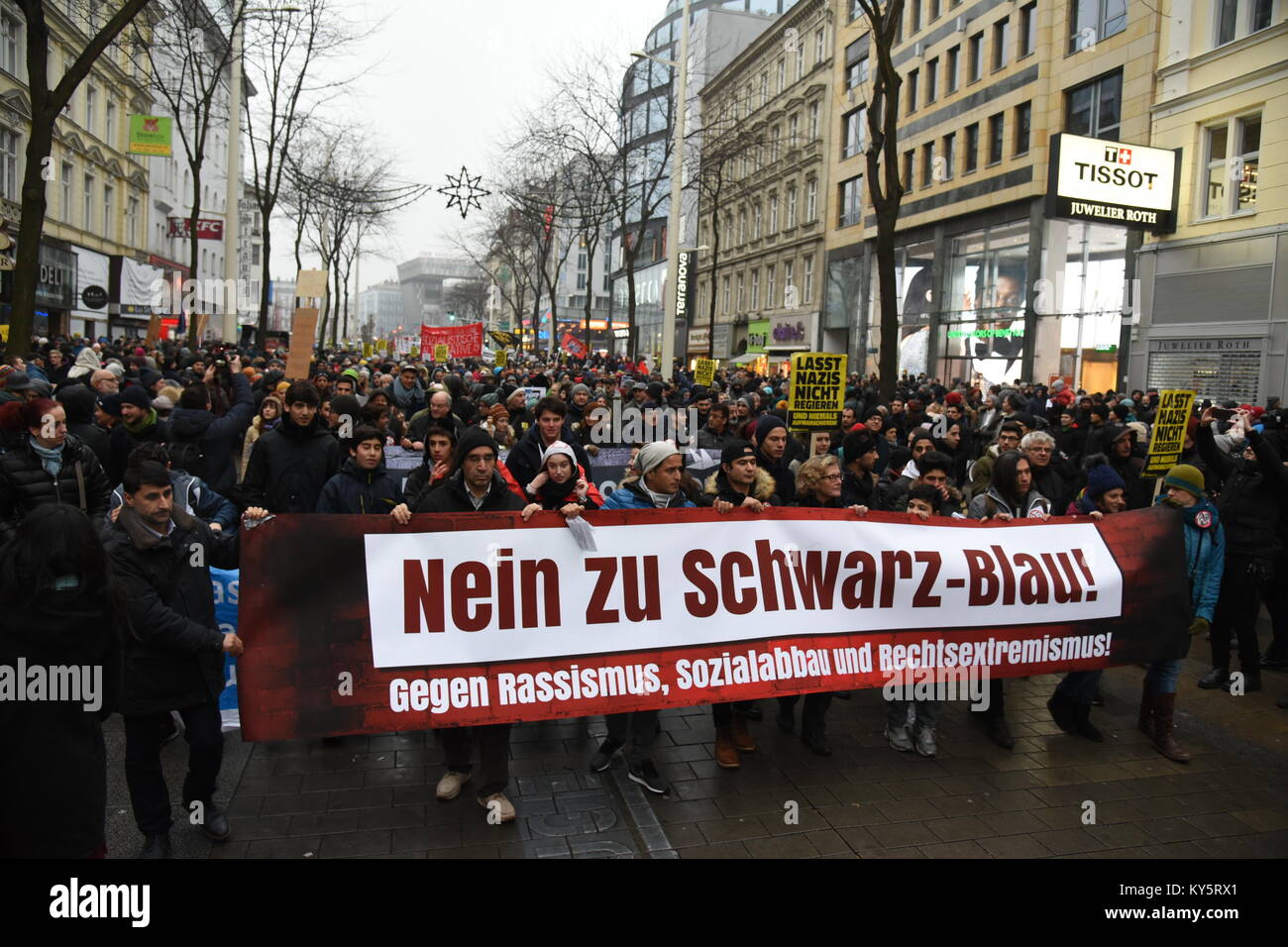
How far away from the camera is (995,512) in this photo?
592 centimetres

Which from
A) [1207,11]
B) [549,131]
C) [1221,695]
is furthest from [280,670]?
[549,131]

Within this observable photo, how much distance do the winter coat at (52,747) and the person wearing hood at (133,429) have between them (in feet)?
13.3

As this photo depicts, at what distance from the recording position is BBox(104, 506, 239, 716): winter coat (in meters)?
3.82

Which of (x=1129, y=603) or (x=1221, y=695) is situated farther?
(x=1221, y=695)

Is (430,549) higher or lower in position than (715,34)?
lower

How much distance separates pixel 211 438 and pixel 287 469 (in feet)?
4.53

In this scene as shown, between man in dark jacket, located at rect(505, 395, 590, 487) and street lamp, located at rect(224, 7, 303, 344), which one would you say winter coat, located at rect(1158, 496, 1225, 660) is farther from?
street lamp, located at rect(224, 7, 303, 344)

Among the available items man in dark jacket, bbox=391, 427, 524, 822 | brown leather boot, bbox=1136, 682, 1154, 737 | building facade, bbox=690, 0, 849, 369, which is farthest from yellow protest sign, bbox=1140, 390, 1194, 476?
building facade, bbox=690, 0, 849, 369

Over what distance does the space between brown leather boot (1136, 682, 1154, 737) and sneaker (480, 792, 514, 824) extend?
4039mm

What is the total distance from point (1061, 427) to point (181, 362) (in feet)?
53.2

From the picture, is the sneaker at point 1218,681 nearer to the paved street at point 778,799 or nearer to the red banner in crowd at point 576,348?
the paved street at point 778,799

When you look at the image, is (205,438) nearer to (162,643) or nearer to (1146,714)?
(162,643)

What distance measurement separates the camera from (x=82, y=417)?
673 centimetres
